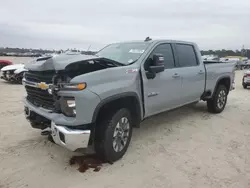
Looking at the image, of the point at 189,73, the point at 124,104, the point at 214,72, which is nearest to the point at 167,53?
the point at 189,73

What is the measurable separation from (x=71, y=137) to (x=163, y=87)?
214cm

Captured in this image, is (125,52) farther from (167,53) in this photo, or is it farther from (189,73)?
(189,73)

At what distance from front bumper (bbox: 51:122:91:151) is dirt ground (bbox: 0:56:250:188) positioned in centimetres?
46

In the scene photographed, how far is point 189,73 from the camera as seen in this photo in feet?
18.9

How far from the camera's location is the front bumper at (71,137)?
3459 mm

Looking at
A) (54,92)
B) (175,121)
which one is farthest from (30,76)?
(175,121)

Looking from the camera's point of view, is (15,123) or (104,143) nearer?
(104,143)

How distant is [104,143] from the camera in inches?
149

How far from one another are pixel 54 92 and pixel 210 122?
4177 mm

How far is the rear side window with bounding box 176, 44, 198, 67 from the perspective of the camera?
570 cm

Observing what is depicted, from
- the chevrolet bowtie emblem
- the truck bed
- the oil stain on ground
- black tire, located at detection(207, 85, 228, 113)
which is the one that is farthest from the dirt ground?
the chevrolet bowtie emblem

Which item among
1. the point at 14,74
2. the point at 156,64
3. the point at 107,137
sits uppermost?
the point at 156,64

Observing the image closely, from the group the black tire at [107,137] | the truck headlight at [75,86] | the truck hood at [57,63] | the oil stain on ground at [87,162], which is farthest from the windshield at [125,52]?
the oil stain on ground at [87,162]

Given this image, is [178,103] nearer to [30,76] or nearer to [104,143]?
[104,143]
